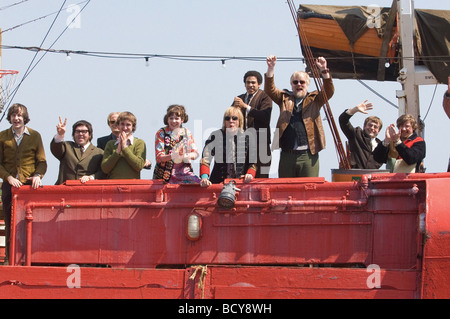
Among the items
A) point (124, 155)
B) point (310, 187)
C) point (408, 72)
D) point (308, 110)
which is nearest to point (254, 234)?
point (310, 187)

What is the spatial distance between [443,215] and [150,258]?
10.4 ft

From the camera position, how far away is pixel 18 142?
8.23 m

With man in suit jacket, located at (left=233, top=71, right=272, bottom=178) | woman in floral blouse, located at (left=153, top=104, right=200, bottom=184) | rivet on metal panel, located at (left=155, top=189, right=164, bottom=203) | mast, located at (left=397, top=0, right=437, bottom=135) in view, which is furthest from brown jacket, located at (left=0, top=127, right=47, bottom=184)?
mast, located at (left=397, top=0, right=437, bottom=135)

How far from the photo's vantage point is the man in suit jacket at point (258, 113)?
809cm

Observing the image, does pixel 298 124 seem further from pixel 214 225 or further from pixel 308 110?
pixel 214 225

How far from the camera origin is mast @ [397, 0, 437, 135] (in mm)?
10938

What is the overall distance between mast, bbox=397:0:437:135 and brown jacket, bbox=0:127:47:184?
19.4 feet

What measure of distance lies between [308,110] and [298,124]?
0.22m

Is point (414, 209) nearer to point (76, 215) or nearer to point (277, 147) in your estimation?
point (277, 147)

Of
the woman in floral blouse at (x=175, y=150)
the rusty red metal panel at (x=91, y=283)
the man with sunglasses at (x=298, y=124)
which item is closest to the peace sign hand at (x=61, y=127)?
the woman in floral blouse at (x=175, y=150)

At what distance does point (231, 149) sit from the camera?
7820 mm

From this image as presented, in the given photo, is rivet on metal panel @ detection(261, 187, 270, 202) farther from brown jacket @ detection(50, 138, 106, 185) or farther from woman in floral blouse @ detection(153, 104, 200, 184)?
brown jacket @ detection(50, 138, 106, 185)

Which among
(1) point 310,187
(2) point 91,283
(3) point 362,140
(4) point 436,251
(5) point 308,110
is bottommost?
(2) point 91,283

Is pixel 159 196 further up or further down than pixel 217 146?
further down
